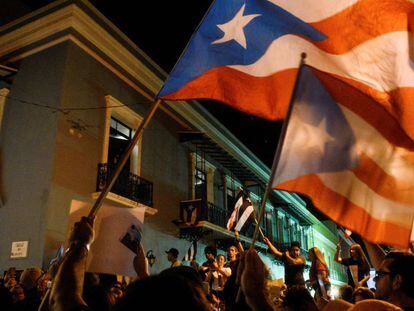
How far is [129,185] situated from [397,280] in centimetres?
1137

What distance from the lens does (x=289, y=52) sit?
3.98 metres

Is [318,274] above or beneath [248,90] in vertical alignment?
beneath

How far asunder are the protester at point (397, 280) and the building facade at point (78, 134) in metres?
9.04

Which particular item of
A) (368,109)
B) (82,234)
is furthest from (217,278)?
(82,234)

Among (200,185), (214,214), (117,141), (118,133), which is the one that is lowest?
(214,214)

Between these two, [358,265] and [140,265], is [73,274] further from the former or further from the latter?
[358,265]

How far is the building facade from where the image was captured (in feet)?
37.1

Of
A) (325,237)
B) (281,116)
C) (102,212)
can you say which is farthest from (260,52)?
(325,237)

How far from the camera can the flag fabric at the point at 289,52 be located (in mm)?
3771

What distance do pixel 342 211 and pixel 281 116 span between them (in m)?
1.03

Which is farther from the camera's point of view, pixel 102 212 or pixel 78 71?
pixel 78 71

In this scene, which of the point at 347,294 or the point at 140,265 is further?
the point at 347,294

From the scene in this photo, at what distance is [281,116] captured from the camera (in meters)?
4.15

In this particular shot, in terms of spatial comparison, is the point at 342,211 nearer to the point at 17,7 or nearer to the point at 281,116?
the point at 281,116
